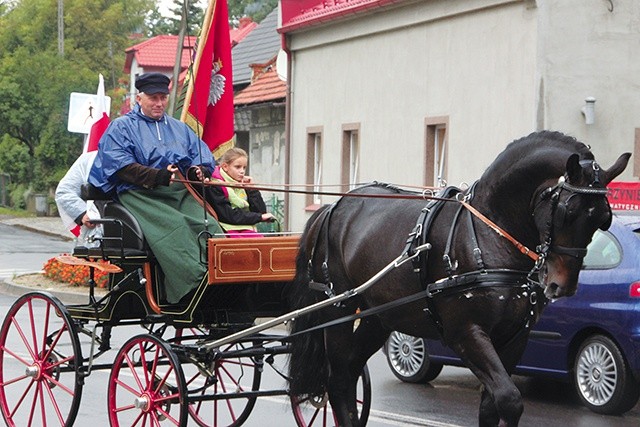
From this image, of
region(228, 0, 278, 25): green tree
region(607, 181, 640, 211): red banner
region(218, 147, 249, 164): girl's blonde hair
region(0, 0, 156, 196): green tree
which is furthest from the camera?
region(228, 0, 278, 25): green tree

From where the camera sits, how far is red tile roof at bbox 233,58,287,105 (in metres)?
32.7

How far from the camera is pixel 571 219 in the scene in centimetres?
646

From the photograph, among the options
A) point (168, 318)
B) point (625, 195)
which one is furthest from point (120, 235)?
point (625, 195)

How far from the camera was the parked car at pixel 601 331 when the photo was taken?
32.9 feet

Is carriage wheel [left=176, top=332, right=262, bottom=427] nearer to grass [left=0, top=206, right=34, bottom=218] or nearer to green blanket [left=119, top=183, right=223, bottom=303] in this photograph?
green blanket [left=119, top=183, right=223, bottom=303]

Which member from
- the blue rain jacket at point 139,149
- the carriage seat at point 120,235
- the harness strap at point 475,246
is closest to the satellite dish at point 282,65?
the blue rain jacket at point 139,149

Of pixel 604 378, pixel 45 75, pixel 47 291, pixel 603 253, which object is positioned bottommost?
pixel 47 291

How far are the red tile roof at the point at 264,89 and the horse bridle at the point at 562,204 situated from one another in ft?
83.7

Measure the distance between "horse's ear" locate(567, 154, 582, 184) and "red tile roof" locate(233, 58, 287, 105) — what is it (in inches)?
1008

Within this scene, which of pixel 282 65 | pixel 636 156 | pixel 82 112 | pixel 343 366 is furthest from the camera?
pixel 282 65

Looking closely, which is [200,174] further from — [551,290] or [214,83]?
[551,290]

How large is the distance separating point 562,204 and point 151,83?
3.30 metres

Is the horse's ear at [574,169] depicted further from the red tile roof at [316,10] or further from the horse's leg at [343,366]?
the red tile roof at [316,10]

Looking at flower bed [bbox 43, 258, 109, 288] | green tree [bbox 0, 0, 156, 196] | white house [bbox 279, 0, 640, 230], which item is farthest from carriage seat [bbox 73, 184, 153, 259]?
green tree [bbox 0, 0, 156, 196]
